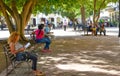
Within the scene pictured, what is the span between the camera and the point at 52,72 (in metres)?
10.8

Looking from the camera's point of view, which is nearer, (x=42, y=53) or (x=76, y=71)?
(x=76, y=71)

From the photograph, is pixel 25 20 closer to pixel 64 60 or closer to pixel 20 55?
pixel 64 60

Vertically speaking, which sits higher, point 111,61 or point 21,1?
point 21,1

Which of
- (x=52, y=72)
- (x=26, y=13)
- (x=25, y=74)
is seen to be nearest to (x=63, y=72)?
(x=52, y=72)

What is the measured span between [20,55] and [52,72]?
123 centimetres

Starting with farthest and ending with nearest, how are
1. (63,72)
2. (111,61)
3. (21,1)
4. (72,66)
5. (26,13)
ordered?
(21,1) < (26,13) < (111,61) < (72,66) < (63,72)

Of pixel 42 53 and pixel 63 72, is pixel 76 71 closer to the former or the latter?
pixel 63 72

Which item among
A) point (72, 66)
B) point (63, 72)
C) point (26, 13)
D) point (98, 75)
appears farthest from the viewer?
point (26, 13)

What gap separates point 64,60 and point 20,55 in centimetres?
396

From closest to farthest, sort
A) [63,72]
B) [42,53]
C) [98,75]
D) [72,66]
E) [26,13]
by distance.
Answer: [98,75]
[63,72]
[72,66]
[42,53]
[26,13]

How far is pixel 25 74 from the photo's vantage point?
34.1ft

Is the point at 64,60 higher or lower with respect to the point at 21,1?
lower

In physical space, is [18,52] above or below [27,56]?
above

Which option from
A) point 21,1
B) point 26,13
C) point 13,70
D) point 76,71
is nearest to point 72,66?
point 76,71
